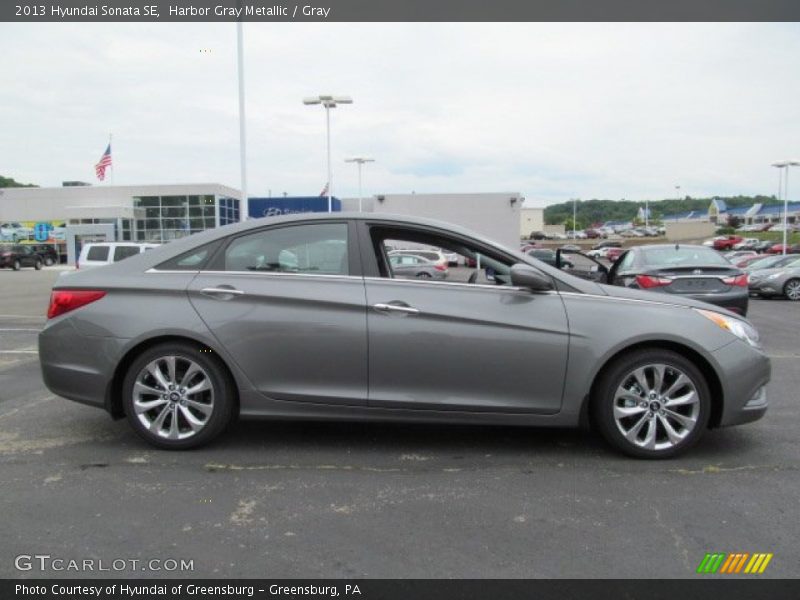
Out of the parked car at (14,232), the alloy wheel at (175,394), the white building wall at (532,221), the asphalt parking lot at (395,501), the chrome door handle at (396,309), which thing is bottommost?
the asphalt parking lot at (395,501)

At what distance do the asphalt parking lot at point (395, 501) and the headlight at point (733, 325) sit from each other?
759mm

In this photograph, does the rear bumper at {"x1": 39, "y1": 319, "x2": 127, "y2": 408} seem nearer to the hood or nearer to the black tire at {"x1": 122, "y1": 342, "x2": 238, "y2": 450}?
the black tire at {"x1": 122, "y1": 342, "x2": 238, "y2": 450}

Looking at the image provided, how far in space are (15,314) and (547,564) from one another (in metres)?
14.2

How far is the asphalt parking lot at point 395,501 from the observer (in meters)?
2.88

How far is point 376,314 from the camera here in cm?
403

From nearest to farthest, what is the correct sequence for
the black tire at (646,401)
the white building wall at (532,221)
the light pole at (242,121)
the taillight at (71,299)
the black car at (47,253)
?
the black tire at (646,401)
the taillight at (71,299)
the light pole at (242,121)
the black car at (47,253)
the white building wall at (532,221)

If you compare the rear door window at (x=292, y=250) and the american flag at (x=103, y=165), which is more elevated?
the american flag at (x=103, y=165)

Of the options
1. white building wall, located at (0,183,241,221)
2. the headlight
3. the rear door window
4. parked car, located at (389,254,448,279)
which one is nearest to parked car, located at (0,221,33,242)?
white building wall, located at (0,183,241,221)

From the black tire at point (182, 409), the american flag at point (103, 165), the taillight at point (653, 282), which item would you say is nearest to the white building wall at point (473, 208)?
the american flag at point (103, 165)

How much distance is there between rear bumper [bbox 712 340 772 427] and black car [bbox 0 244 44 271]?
44.8m

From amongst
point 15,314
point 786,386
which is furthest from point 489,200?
point 786,386

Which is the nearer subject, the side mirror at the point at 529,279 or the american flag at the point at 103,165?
the side mirror at the point at 529,279

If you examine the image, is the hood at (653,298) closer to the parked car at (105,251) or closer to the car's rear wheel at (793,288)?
the car's rear wheel at (793,288)

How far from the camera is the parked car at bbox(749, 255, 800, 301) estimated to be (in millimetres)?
18094
